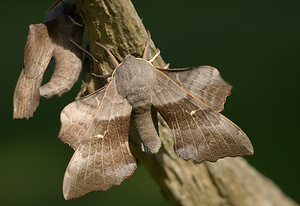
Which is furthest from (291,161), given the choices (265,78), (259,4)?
(259,4)

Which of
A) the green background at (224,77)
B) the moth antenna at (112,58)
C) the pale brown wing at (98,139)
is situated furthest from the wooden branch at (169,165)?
the green background at (224,77)

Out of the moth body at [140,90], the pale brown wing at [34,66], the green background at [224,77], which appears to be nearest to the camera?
the moth body at [140,90]

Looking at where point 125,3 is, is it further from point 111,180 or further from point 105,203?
point 105,203

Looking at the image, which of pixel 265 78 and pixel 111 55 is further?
pixel 265 78

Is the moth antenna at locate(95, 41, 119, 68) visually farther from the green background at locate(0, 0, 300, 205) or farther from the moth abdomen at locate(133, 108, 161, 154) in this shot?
the green background at locate(0, 0, 300, 205)

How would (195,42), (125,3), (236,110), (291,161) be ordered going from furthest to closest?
(195,42) < (236,110) < (291,161) < (125,3)

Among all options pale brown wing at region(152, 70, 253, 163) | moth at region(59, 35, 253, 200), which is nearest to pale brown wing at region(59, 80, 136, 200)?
moth at region(59, 35, 253, 200)

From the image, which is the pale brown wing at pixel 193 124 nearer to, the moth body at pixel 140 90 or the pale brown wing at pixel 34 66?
the moth body at pixel 140 90
